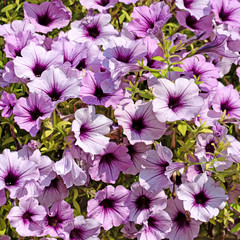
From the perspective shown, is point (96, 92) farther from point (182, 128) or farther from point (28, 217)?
point (28, 217)

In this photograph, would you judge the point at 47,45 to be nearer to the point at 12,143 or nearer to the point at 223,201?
the point at 12,143

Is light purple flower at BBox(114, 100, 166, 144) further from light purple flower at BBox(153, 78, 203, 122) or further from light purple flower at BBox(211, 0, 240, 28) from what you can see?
light purple flower at BBox(211, 0, 240, 28)

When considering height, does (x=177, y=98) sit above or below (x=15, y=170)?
above

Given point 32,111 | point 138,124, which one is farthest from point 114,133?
point 32,111

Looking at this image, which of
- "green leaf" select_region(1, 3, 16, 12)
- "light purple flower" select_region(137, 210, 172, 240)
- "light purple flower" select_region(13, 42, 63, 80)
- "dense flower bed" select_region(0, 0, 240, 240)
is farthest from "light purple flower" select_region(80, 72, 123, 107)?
"green leaf" select_region(1, 3, 16, 12)

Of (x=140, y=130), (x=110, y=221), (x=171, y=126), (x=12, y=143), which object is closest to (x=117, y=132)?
(x=140, y=130)

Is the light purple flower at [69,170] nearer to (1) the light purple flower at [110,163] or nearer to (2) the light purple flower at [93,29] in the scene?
(1) the light purple flower at [110,163]
